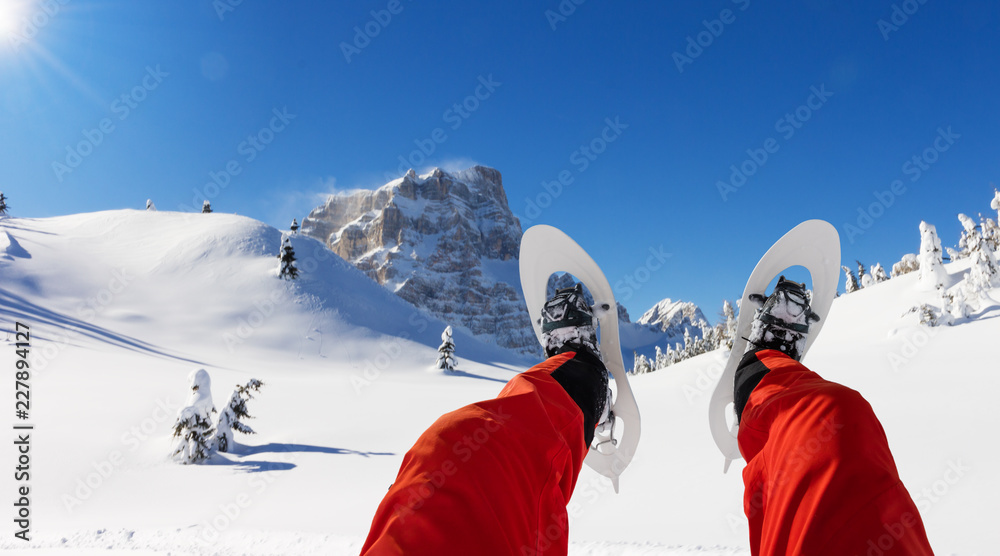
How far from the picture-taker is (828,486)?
1309 mm

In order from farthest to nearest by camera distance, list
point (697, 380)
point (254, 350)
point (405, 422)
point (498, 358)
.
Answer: point (498, 358) → point (254, 350) → point (697, 380) → point (405, 422)

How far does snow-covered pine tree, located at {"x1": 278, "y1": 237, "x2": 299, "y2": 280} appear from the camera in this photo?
23.6 metres

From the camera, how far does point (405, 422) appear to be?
28.2 feet

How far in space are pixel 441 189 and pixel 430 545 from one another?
14665 cm

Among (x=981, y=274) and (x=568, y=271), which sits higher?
(x=981, y=274)

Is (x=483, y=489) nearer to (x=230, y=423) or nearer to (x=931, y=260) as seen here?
(x=230, y=423)

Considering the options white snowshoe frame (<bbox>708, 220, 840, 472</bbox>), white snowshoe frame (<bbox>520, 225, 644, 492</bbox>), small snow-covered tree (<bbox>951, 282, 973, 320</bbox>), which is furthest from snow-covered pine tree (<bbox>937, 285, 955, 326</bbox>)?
white snowshoe frame (<bbox>520, 225, 644, 492</bbox>)

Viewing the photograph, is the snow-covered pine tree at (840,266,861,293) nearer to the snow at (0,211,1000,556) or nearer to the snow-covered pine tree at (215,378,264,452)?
the snow at (0,211,1000,556)

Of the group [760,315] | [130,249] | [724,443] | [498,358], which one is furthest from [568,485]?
[130,249]

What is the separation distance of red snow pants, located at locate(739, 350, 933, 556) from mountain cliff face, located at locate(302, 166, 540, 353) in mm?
102700

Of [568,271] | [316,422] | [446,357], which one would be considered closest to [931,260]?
[568,271]

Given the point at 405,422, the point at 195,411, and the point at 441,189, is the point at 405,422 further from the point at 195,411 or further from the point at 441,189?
the point at 441,189

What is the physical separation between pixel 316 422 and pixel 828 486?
8.98 metres

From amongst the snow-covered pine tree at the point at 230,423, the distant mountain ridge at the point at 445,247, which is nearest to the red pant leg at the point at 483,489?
the snow-covered pine tree at the point at 230,423
